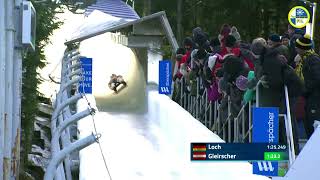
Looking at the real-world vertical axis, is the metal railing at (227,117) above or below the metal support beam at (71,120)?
below

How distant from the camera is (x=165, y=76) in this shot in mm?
12531

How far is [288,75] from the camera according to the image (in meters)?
7.21

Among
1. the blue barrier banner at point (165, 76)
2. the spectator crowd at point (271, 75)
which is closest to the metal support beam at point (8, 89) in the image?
the spectator crowd at point (271, 75)

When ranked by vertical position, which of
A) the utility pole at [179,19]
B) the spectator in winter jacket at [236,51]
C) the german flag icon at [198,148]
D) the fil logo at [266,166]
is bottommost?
the fil logo at [266,166]

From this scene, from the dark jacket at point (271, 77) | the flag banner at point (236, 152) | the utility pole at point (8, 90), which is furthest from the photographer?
the dark jacket at point (271, 77)

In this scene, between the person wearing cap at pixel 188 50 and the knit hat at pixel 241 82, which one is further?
the person wearing cap at pixel 188 50

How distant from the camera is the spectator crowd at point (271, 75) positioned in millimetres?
7250

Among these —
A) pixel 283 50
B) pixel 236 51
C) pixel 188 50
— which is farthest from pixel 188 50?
pixel 283 50

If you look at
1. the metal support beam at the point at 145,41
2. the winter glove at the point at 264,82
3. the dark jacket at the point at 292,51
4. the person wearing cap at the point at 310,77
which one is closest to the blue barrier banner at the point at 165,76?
the metal support beam at the point at 145,41

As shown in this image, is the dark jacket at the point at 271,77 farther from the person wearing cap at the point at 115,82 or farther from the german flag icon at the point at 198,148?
the person wearing cap at the point at 115,82

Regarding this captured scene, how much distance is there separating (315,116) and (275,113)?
2.58 meters

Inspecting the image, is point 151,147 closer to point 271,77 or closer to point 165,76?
point 165,76

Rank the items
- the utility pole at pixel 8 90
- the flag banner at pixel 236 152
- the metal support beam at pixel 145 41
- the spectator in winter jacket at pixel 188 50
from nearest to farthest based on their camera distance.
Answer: the flag banner at pixel 236 152, the utility pole at pixel 8 90, the spectator in winter jacket at pixel 188 50, the metal support beam at pixel 145 41

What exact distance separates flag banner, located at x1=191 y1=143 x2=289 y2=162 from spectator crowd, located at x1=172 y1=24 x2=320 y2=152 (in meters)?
2.39
